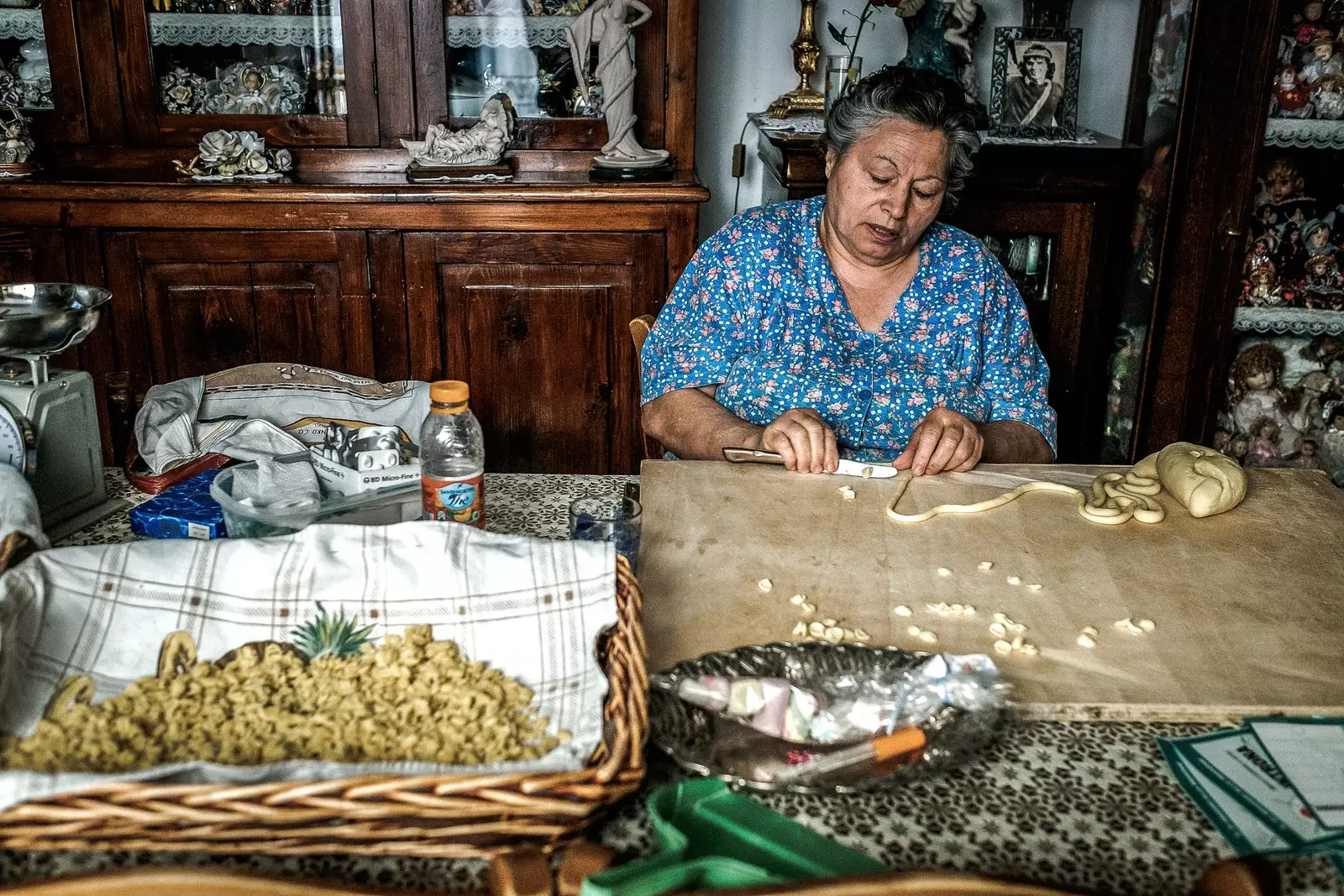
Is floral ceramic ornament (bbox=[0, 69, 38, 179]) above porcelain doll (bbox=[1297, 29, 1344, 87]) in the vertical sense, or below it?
below

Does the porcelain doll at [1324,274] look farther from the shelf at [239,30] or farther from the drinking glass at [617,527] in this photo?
the shelf at [239,30]

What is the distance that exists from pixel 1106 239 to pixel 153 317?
89.2 inches

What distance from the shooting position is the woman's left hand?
146cm

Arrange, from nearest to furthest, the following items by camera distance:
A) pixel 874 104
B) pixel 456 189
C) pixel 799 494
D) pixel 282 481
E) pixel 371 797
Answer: pixel 371 797 < pixel 282 481 < pixel 799 494 < pixel 874 104 < pixel 456 189

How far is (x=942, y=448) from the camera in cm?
146

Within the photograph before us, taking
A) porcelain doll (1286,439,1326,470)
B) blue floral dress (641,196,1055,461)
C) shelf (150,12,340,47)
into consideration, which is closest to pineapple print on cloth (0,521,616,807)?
blue floral dress (641,196,1055,461)

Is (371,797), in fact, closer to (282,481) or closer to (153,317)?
(282,481)

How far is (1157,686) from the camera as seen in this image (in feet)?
3.28

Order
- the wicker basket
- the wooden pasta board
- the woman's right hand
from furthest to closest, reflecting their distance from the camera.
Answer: the woman's right hand → the wooden pasta board → the wicker basket

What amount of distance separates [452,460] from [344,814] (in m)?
0.51

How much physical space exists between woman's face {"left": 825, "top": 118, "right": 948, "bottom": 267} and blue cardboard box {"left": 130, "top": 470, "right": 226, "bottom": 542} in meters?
1.07

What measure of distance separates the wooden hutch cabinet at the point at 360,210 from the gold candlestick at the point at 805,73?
0.24 metres

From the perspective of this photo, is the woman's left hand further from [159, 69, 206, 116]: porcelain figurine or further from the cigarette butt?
[159, 69, 206, 116]: porcelain figurine

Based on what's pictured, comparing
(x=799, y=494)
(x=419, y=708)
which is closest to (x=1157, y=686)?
(x=799, y=494)
